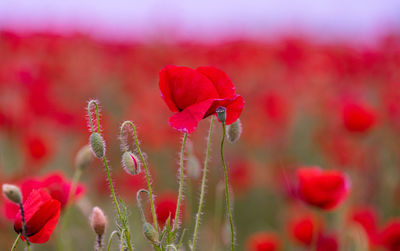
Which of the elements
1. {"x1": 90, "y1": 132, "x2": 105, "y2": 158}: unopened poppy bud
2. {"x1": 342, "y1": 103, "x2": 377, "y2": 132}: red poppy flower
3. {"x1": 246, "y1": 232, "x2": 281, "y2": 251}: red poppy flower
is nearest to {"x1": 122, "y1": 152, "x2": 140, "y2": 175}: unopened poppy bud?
A: {"x1": 90, "y1": 132, "x2": 105, "y2": 158}: unopened poppy bud

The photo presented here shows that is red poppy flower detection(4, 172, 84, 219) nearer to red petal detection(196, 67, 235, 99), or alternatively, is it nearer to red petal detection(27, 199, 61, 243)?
red petal detection(27, 199, 61, 243)

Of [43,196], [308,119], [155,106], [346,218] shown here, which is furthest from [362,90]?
[43,196]

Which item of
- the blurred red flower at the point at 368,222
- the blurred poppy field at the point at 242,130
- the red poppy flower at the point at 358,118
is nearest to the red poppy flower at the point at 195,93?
the blurred poppy field at the point at 242,130

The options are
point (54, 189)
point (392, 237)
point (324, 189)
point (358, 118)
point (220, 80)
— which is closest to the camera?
point (220, 80)

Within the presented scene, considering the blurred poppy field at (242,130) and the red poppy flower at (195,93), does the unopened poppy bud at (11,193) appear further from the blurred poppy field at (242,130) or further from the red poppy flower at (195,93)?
the blurred poppy field at (242,130)

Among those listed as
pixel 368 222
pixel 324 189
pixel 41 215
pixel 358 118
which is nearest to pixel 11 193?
pixel 41 215

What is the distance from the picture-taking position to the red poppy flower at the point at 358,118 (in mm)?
2211

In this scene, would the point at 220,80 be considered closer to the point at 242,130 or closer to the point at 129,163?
the point at 129,163

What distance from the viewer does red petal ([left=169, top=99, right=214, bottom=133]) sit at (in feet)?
2.45

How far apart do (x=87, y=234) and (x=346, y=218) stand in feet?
3.86

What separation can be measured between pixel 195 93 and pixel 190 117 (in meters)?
0.05

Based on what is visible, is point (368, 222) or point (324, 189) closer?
point (324, 189)

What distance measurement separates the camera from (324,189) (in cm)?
123

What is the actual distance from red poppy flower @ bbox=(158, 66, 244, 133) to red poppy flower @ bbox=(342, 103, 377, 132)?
1.54 m
